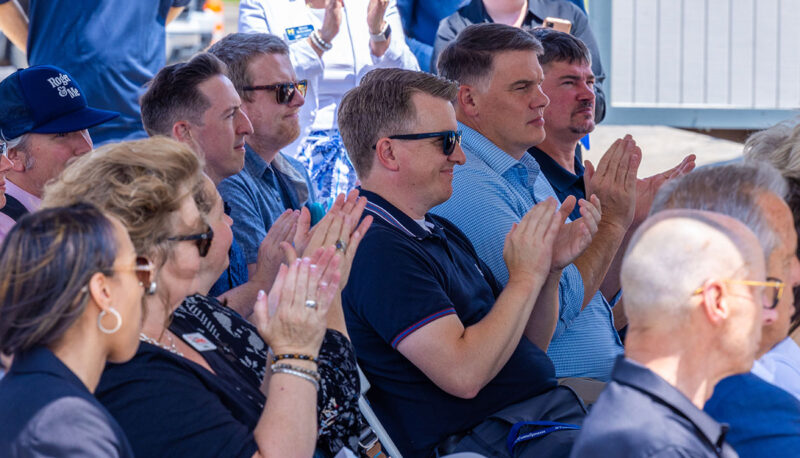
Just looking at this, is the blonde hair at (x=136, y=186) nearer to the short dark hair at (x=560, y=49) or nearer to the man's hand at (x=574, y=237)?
the man's hand at (x=574, y=237)

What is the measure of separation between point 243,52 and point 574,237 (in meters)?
1.80

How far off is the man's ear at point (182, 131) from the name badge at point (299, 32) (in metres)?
1.43

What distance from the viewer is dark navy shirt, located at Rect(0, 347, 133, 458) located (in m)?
1.60

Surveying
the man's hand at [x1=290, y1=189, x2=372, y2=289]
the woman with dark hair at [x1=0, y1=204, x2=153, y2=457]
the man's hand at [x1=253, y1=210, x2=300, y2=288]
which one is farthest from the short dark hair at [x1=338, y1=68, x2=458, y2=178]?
the woman with dark hair at [x1=0, y1=204, x2=153, y2=457]

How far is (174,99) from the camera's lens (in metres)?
3.63

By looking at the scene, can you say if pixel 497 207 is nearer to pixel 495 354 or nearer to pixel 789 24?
pixel 495 354

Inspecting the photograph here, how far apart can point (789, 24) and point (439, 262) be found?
483 cm

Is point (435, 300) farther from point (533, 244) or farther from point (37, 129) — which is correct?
point (37, 129)

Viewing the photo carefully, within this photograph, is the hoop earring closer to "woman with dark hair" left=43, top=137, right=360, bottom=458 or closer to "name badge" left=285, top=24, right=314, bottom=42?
"woman with dark hair" left=43, top=137, right=360, bottom=458

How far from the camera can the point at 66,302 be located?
1.68m

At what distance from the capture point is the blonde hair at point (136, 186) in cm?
206

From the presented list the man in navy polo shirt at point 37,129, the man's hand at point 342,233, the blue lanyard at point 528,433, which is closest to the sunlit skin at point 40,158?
the man in navy polo shirt at point 37,129

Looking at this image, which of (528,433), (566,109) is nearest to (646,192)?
(566,109)

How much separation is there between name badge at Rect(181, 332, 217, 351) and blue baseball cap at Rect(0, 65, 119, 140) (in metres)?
1.47
